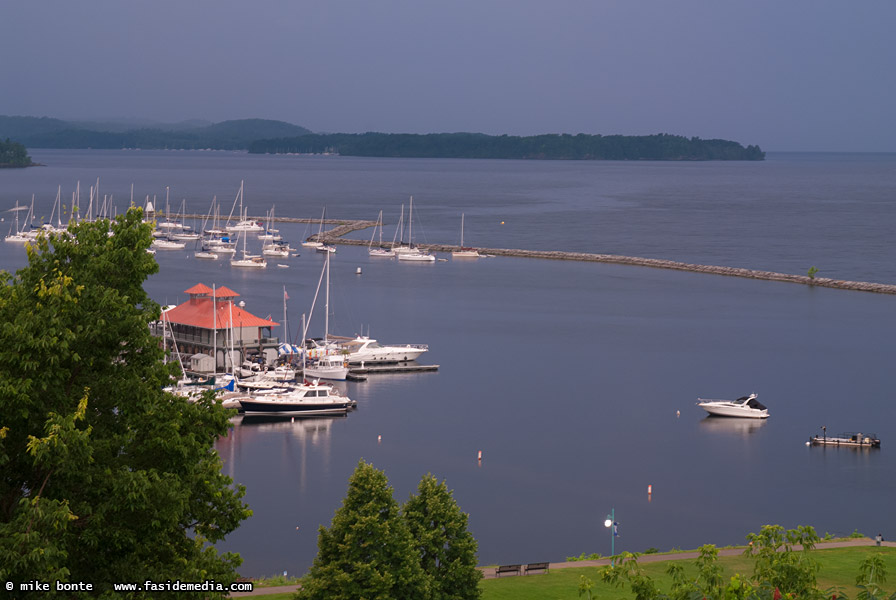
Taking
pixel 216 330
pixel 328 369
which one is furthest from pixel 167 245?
pixel 328 369

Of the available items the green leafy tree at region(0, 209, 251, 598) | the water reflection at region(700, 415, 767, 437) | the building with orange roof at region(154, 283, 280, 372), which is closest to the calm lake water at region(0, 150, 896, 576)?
the water reflection at region(700, 415, 767, 437)

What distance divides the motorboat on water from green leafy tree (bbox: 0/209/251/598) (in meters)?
30.3

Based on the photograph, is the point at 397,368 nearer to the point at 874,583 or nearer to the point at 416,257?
the point at 874,583

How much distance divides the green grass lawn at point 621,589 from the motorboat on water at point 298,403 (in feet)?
70.6

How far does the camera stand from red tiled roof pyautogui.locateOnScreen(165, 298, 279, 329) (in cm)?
4962

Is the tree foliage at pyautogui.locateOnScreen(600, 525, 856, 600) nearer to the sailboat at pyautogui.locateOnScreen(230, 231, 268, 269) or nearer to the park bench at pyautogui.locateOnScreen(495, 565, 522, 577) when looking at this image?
the park bench at pyautogui.locateOnScreen(495, 565, 522, 577)

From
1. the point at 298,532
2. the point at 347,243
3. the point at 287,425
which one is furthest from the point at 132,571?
the point at 347,243

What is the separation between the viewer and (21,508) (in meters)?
11.2

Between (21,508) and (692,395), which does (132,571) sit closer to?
(21,508)

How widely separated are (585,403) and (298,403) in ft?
40.3

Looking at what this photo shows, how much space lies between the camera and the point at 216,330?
49438 mm

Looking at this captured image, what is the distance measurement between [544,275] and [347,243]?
2658cm

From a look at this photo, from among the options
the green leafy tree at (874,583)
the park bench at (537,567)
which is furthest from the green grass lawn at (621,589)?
the green leafy tree at (874,583)

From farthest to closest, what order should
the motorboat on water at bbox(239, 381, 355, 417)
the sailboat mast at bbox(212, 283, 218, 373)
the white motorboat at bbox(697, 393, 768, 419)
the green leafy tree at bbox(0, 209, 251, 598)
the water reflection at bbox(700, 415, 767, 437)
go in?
the sailboat mast at bbox(212, 283, 218, 373) < the white motorboat at bbox(697, 393, 768, 419) < the water reflection at bbox(700, 415, 767, 437) < the motorboat on water at bbox(239, 381, 355, 417) < the green leafy tree at bbox(0, 209, 251, 598)
